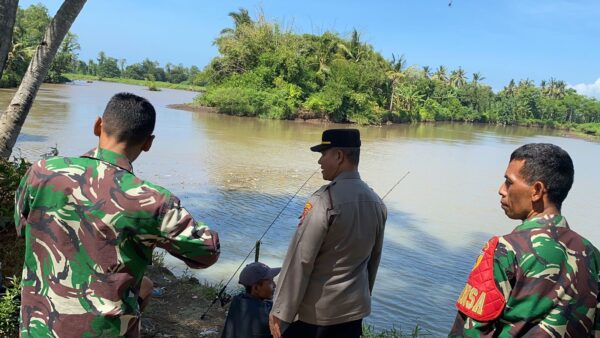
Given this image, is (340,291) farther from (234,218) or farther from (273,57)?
(273,57)

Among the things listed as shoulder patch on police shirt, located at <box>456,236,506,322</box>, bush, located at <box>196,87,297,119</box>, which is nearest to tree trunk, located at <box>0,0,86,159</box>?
shoulder patch on police shirt, located at <box>456,236,506,322</box>

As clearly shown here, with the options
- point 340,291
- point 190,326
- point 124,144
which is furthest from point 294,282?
point 190,326

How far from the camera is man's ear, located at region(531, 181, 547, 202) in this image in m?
1.58

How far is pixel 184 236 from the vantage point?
1.53m

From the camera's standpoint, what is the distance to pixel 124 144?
1628 mm

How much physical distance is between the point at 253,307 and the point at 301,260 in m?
0.60

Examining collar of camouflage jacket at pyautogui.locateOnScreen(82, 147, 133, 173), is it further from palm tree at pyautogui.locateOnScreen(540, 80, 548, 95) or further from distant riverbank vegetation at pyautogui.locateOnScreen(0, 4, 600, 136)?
palm tree at pyautogui.locateOnScreen(540, 80, 548, 95)

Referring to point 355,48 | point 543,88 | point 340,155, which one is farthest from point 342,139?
point 543,88

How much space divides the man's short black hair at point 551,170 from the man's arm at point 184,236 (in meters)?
1.05

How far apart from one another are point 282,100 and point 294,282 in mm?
33783

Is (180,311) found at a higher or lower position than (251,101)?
lower

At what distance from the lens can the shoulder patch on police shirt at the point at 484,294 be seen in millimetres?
1460

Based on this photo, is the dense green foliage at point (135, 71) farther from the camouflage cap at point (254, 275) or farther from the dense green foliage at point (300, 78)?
the camouflage cap at point (254, 275)

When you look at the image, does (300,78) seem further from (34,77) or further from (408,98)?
(34,77)
